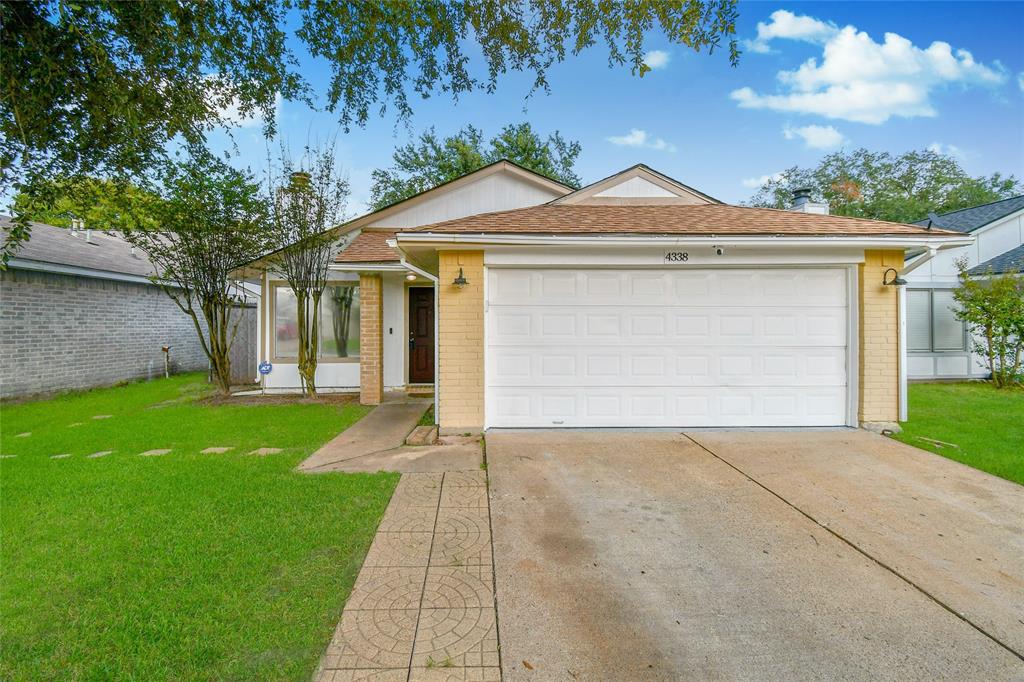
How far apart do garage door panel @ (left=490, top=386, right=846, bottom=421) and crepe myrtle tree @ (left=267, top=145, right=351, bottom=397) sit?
204 inches

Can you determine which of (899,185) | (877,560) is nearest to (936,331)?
(877,560)

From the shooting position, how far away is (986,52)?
9180mm

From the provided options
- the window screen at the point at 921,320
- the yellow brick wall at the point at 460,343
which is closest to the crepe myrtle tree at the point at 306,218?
the yellow brick wall at the point at 460,343

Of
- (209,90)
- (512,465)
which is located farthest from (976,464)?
(209,90)

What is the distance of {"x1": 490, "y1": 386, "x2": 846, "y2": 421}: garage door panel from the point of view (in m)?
5.97

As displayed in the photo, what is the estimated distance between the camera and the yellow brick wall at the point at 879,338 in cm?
581

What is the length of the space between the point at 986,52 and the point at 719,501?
41.4 ft

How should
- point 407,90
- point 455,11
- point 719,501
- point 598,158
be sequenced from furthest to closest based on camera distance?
point 598,158 → point 407,90 → point 455,11 → point 719,501

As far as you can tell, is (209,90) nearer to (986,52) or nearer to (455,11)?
(455,11)

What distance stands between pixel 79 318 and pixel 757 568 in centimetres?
1337

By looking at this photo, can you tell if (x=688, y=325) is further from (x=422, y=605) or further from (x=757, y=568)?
(x=422, y=605)

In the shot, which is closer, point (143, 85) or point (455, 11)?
point (143, 85)

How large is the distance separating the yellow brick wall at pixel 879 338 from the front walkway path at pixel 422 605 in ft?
18.6

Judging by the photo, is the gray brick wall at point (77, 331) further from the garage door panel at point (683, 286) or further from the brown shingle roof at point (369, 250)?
the garage door panel at point (683, 286)
